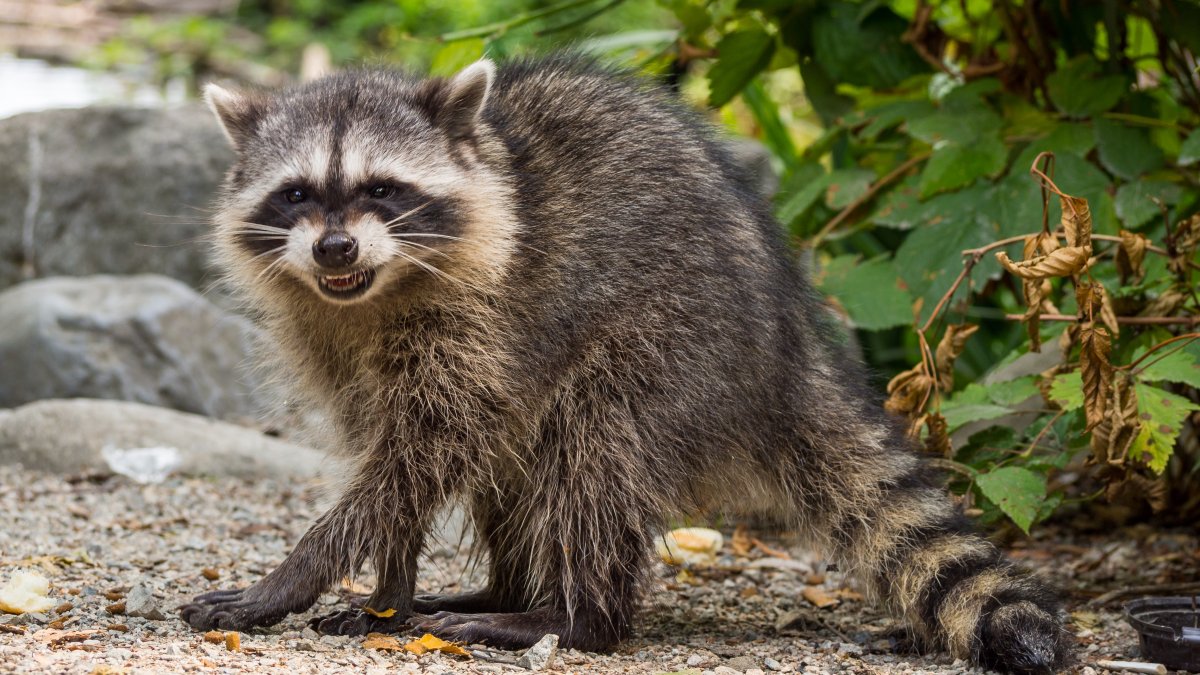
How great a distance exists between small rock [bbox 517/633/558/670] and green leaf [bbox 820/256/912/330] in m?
1.62

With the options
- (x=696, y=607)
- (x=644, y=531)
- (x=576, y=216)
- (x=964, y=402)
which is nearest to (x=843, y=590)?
(x=696, y=607)

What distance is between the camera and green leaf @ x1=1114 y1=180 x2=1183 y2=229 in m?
4.32

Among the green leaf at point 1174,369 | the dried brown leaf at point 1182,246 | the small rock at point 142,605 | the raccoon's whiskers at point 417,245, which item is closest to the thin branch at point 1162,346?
the green leaf at point 1174,369

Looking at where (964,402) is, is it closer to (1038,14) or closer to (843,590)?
(843,590)

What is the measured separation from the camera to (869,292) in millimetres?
4660

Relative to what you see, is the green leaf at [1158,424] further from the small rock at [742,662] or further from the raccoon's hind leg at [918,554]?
the small rock at [742,662]

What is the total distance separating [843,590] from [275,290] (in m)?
2.23

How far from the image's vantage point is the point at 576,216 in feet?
13.0

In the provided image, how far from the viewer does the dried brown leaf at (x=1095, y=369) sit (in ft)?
12.2

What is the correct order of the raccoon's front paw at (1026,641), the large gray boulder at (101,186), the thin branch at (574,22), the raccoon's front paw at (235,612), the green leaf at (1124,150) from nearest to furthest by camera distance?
the raccoon's front paw at (1026,641) < the raccoon's front paw at (235,612) < the green leaf at (1124,150) < the thin branch at (574,22) < the large gray boulder at (101,186)

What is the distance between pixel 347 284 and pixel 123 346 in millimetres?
3752

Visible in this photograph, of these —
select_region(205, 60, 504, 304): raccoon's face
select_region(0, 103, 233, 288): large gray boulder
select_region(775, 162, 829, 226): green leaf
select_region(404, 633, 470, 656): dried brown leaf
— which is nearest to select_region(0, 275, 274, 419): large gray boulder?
select_region(0, 103, 233, 288): large gray boulder

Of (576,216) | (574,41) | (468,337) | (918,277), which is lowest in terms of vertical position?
(918,277)

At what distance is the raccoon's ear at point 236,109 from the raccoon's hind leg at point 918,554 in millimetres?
1987
